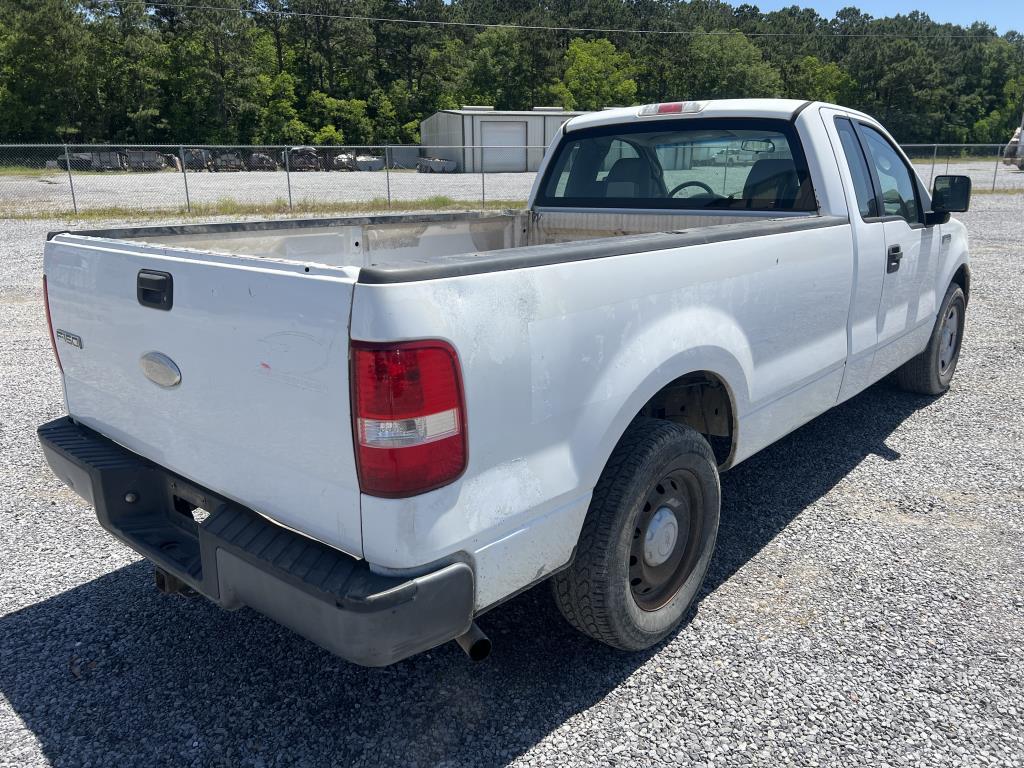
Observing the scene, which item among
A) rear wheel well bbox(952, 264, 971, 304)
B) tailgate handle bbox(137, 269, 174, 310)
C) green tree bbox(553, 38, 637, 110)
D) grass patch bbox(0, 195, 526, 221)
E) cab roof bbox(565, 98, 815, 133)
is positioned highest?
green tree bbox(553, 38, 637, 110)

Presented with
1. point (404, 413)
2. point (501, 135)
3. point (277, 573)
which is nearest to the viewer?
point (404, 413)

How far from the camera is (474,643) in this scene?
2.23m

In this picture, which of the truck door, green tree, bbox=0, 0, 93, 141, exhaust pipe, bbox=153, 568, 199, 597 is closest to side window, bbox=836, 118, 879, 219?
the truck door

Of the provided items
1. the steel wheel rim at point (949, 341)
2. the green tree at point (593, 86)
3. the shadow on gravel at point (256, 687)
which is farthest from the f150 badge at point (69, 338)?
the green tree at point (593, 86)

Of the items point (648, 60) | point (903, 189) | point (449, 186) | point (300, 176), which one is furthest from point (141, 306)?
point (648, 60)

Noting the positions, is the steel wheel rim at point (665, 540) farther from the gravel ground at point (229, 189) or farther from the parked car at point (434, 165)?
the parked car at point (434, 165)

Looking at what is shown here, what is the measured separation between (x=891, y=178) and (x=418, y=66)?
247 ft

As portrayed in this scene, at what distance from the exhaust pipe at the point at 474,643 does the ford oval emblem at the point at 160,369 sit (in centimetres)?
115

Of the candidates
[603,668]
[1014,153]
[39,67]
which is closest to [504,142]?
[1014,153]

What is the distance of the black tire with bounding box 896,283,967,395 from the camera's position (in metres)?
5.57

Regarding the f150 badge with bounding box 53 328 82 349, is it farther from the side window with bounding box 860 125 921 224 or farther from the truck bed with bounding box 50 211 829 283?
the side window with bounding box 860 125 921 224

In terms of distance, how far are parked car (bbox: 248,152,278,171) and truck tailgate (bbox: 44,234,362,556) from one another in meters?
38.3

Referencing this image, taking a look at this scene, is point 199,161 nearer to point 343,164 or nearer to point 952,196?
point 343,164

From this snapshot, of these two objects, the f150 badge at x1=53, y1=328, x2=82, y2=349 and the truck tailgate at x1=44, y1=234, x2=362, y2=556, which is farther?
the f150 badge at x1=53, y1=328, x2=82, y2=349
